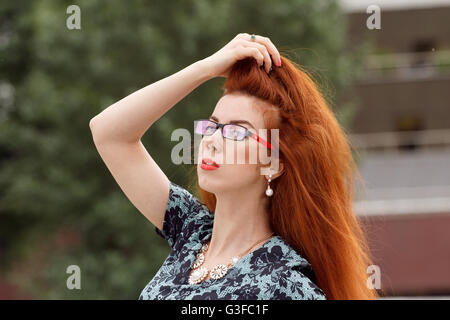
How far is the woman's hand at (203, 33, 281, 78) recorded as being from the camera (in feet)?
6.32

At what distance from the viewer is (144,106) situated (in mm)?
2002

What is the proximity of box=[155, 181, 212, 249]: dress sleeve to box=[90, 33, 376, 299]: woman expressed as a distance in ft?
0.36

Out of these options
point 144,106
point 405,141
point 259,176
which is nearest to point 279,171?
point 259,176

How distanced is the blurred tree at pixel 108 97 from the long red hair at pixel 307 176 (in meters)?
4.56

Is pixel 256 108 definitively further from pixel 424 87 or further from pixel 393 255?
pixel 424 87

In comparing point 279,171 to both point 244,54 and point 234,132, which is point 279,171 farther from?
point 244,54

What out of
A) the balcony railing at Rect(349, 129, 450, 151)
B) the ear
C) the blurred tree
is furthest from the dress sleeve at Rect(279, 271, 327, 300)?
the balcony railing at Rect(349, 129, 450, 151)

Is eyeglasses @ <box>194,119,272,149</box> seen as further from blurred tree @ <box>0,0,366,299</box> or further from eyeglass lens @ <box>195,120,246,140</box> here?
blurred tree @ <box>0,0,366,299</box>

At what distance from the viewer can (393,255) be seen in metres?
9.74

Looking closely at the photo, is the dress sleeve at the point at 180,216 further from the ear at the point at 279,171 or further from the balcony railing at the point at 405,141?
the balcony railing at the point at 405,141

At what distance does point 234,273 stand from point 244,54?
24.6 inches

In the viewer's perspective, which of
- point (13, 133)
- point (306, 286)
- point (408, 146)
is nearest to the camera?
point (306, 286)
